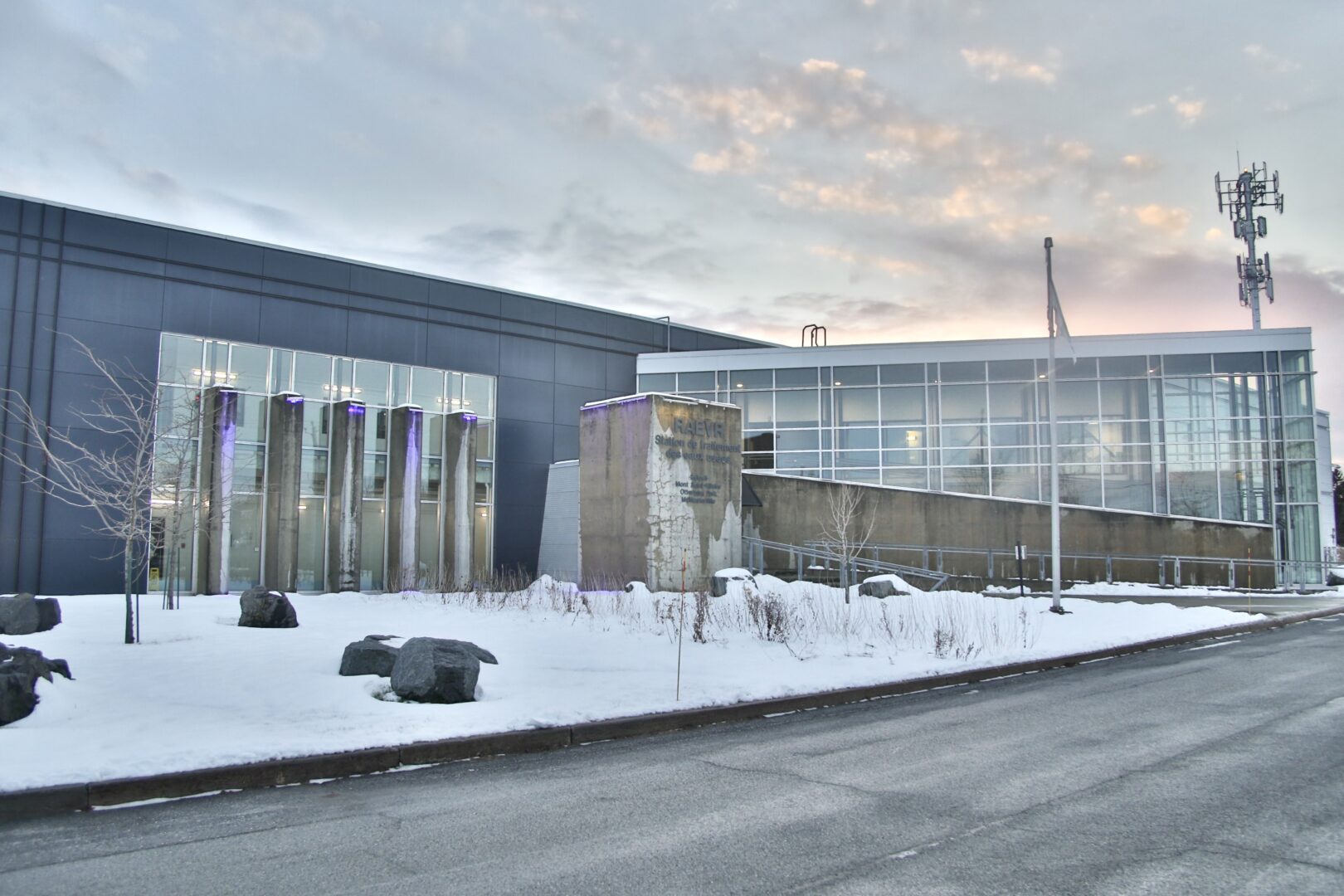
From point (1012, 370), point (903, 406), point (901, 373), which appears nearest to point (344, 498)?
point (903, 406)

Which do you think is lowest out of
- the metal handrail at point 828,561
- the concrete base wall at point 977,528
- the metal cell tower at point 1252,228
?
the metal handrail at point 828,561

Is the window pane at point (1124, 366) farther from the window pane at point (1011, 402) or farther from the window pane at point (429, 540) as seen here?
the window pane at point (429, 540)

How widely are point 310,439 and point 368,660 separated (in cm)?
2175

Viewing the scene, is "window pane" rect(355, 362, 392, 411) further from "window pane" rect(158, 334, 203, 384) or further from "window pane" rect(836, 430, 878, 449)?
"window pane" rect(836, 430, 878, 449)

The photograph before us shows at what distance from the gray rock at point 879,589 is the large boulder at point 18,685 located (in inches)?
600

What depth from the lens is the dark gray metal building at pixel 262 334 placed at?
2566 cm

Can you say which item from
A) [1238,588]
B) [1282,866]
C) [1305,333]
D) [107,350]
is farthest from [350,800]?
[1305,333]

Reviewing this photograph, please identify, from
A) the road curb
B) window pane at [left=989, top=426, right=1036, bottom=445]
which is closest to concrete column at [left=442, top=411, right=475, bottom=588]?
window pane at [left=989, top=426, right=1036, bottom=445]

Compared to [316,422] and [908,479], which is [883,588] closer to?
[908,479]

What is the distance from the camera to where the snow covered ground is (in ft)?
25.3

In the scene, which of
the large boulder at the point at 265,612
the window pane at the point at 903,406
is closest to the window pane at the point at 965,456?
the window pane at the point at 903,406

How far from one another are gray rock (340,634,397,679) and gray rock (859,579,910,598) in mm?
11836

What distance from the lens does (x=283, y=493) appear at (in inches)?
1120

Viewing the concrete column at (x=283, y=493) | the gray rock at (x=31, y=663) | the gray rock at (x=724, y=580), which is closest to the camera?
the gray rock at (x=31, y=663)
